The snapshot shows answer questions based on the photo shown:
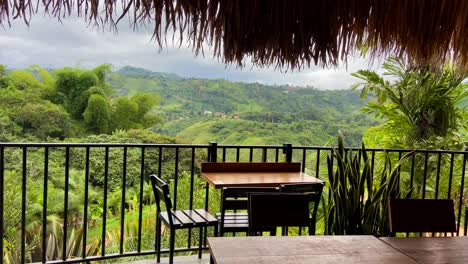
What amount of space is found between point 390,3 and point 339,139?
5.29 ft

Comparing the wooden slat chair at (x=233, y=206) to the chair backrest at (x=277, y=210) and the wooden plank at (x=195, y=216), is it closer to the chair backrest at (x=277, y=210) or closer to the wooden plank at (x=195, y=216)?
the wooden plank at (x=195, y=216)

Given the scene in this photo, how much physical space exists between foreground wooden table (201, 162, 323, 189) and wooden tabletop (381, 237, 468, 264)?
116 cm

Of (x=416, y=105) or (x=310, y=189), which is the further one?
(x=416, y=105)

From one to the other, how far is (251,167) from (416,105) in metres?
3.46

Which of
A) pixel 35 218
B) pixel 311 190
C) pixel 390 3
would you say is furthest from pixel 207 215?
pixel 35 218

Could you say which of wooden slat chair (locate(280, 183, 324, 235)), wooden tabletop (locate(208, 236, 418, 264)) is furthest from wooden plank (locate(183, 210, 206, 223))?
wooden tabletop (locate(208, 236, 418, 264))

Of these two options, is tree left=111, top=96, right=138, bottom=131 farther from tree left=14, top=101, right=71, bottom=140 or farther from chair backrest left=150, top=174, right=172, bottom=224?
chair backrest left=150, top=174, right=172, bottom=224

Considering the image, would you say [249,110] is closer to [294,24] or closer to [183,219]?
[183,219]

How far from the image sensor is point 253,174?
11.5 feet

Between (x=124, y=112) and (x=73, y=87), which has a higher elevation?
(x=73, y=87)

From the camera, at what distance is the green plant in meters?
3.07

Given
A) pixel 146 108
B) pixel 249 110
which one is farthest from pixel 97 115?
pixel 249 110

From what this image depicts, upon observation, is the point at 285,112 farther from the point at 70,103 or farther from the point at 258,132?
the point at 70,103

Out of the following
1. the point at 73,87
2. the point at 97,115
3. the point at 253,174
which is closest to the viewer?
the point at 253,174
